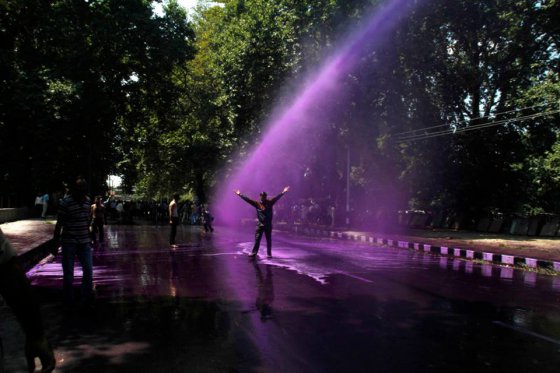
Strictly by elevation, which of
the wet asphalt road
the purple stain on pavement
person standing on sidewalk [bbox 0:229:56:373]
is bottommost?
the wet asphalt road

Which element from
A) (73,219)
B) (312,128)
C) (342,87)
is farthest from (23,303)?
(312,128)

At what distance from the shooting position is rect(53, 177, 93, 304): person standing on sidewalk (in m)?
7.41

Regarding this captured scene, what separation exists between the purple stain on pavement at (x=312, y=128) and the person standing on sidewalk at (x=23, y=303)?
26350 mm

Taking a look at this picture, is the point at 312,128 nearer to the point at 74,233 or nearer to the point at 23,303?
the point at 74,233

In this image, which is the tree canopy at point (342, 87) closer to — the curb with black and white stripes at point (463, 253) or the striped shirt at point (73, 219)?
the curb with black and white stripes at point (463, 253)

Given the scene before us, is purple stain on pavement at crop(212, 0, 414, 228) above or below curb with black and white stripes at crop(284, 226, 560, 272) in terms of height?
above

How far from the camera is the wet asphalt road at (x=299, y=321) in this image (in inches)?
194

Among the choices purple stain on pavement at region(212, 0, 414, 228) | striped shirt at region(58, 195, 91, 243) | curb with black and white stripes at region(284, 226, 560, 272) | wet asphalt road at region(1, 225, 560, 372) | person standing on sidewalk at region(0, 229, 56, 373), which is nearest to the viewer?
person standing on sidewalk at region(0, 229, 56, 373)

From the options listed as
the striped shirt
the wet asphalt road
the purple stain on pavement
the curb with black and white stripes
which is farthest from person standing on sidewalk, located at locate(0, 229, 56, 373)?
the purple stain on pavement

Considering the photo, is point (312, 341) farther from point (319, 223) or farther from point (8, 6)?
point (319, 223)

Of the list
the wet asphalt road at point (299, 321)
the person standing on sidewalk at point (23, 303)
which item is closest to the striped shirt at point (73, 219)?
the wet asphalt road at point (299, 321)

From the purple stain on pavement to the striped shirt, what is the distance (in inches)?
852

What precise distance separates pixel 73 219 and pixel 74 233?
22cm

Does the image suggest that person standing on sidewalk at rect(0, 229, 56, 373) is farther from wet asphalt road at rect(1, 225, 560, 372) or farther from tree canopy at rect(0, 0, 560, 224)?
tree canopy at rect(0, 0, 560, 224)
